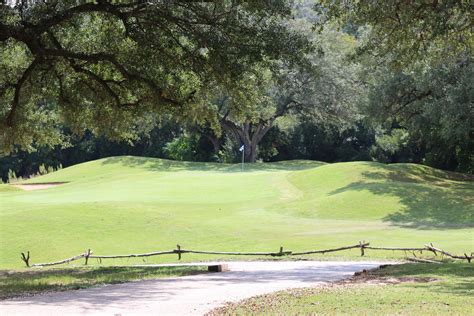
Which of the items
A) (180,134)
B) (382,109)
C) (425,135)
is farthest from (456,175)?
(180,134)

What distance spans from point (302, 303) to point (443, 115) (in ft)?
87.6

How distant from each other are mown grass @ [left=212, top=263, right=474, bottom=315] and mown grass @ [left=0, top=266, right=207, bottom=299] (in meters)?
4.47

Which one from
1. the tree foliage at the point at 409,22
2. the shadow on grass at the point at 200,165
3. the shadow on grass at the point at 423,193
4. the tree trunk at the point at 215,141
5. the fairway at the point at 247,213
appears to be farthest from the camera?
the tree trunk at the point at 215,141

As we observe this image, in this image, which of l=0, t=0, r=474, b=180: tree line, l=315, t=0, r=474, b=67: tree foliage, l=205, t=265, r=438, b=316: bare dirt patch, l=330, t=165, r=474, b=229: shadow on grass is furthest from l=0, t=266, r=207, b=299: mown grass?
l=330, t=165, r=474, b=229: shadow on grass

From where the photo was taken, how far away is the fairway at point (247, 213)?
26.8 m

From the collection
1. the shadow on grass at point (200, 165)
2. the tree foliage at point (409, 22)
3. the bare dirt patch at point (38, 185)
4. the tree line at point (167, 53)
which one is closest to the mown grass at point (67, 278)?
the tree line at point (167, 53)

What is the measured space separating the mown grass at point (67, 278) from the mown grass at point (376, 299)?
14.7 feet

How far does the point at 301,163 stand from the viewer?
188 feet

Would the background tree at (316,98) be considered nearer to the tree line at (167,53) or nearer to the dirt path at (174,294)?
the tree line at (167,53)

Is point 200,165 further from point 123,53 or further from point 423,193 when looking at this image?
point 123,53

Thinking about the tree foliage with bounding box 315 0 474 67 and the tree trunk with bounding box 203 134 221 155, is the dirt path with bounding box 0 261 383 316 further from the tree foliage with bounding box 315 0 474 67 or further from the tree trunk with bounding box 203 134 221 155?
the tree trunk with bounding box 203 134 221 155

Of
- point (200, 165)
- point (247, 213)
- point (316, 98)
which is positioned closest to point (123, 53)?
point (247, 213)

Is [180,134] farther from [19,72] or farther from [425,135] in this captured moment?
[19,72]

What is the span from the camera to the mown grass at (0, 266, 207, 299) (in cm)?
1405
